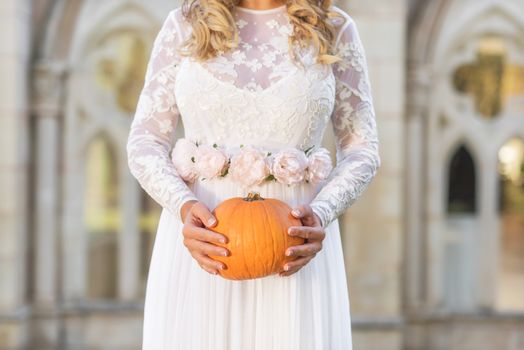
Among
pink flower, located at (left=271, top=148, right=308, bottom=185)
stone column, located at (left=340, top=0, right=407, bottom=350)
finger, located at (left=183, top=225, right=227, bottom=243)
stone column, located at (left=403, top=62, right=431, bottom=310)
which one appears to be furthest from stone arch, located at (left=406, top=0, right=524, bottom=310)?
finger, located at (left=183, top=225, right=227, bottom=243)

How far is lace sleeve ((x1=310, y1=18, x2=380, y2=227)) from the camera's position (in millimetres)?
2160

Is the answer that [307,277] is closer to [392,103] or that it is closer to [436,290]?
[392,103]

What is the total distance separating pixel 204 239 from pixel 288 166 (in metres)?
0.29

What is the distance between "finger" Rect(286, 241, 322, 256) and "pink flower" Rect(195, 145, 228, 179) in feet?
1.00

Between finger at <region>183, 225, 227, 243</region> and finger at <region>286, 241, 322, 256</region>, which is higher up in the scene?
finger at <region>183, 225, 227, 243</region>

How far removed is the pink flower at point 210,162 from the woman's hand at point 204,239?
154 millimetres

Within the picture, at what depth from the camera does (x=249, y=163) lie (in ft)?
6.69

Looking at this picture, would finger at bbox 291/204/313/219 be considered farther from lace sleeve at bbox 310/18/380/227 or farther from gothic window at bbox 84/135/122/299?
gothic window at bbox 84/135/122/299

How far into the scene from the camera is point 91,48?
618 centimetres

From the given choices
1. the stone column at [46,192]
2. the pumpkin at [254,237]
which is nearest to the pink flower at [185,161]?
the pumpkin at [254,237]

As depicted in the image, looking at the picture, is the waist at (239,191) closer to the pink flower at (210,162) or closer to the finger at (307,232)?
the pink flower at (210,162)

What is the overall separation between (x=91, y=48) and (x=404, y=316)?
295 centimetres

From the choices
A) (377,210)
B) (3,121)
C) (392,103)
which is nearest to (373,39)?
(392,103)

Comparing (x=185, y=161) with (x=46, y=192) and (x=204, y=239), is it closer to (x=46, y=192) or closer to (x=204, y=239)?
A: (x=204, y=239)
